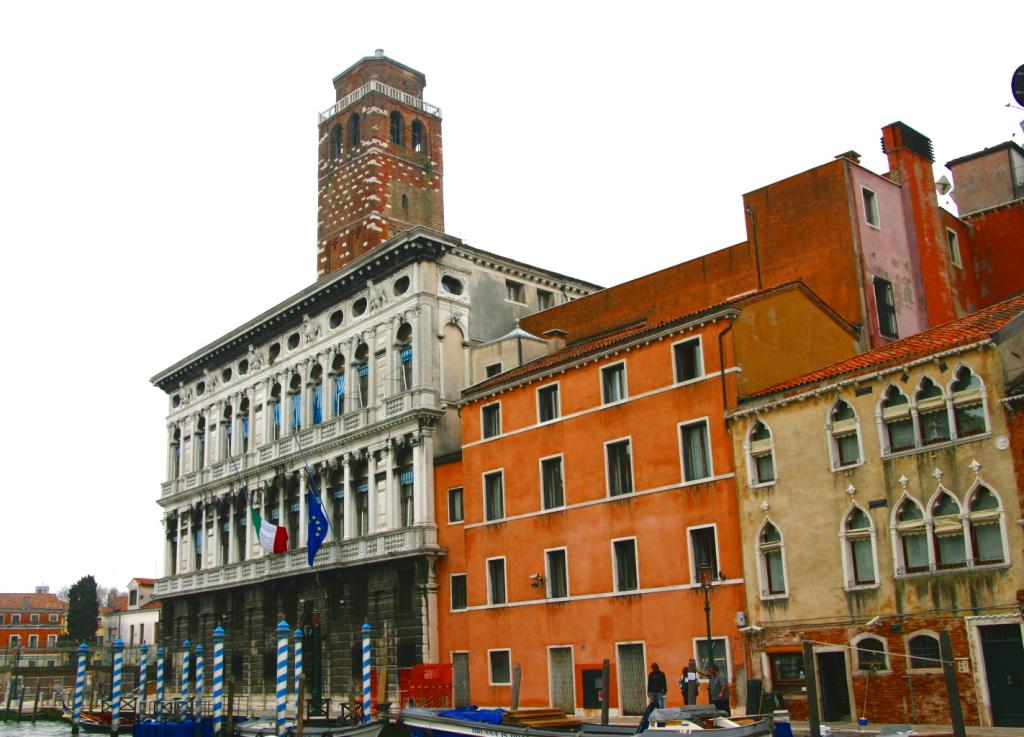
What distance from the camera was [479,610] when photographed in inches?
1268

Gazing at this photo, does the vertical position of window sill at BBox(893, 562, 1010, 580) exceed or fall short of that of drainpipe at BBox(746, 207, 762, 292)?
it falls short

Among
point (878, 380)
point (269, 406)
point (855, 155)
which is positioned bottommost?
point (878, 380)

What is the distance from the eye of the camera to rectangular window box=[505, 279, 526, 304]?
4025 centimetres

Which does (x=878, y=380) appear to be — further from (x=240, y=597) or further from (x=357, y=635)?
(x=240, y=597)

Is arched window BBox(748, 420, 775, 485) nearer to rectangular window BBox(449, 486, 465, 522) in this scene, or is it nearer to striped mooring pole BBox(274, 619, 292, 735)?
rectangular window BBox(449, 486, 465, 522)

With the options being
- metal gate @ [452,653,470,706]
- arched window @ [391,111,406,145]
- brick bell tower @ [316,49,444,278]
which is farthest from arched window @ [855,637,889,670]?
A: arched window @ [391,111,406,145]

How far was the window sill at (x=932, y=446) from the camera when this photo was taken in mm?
20984

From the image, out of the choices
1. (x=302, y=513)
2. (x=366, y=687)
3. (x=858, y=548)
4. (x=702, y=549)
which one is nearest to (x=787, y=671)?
(x=858, y=548)

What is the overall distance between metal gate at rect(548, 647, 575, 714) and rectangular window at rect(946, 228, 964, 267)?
17.7 metres

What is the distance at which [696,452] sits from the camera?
26.8 meters

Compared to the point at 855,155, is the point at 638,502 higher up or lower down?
lower down

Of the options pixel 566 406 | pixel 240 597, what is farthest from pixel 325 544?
pixel 566 406

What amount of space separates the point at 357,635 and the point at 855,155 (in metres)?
21.9

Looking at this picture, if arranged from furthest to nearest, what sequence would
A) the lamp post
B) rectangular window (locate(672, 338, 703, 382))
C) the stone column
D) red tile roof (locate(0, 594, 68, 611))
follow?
red tile roof (locate(0, 594, 68, 611)) < the stone column < rectangular window (locate(672, 338, 703, 382)) < the lamp post
